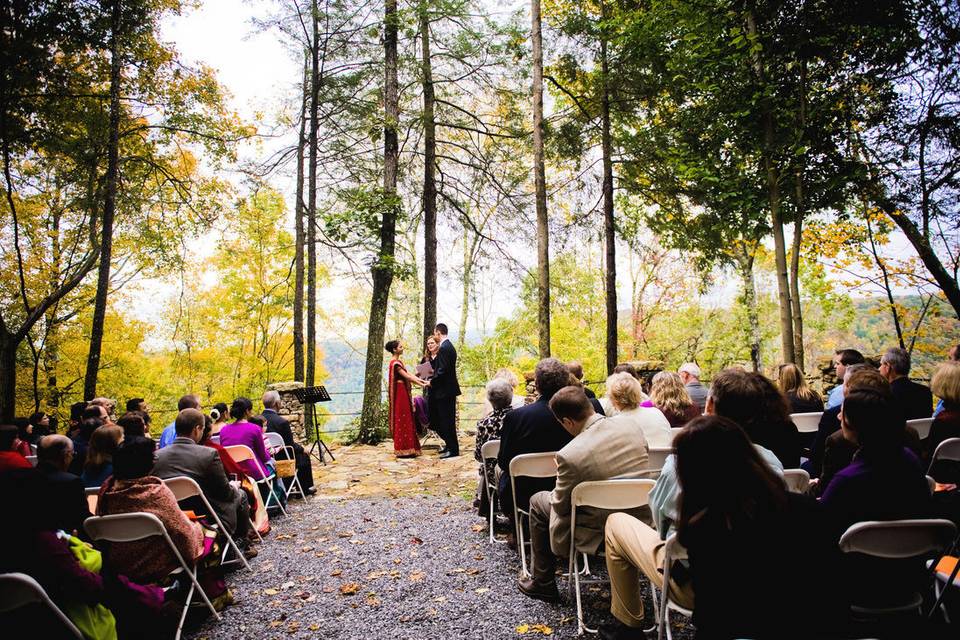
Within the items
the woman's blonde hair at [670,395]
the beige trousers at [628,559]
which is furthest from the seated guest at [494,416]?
the beige trousers at [628,559]

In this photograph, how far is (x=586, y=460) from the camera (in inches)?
104

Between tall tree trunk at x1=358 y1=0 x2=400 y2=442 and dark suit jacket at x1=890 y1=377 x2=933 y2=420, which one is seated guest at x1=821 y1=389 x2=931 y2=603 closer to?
dark suit jacket at x1=890 y1=377 x2=933 y2=420

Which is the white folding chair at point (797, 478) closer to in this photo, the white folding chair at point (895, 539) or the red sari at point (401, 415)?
the white folding chair at point (895, 539)

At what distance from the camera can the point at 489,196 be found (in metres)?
11.4

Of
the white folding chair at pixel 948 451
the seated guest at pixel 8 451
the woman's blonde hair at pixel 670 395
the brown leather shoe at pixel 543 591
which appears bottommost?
the brown leather shoe at pixel 543 591

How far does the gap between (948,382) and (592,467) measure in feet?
8.22

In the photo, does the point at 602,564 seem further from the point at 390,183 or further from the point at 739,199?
the point at 390,183

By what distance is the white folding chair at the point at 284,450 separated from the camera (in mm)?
5480

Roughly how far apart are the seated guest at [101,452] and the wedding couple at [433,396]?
14.0 feet

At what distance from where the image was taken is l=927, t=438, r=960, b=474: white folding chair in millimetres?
2934

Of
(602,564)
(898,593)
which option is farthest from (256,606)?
(898,593)

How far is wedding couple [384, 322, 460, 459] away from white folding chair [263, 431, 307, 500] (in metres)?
Answer: 2.14

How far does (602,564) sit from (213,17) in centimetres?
1192

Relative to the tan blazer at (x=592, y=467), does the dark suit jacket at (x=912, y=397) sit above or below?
above
